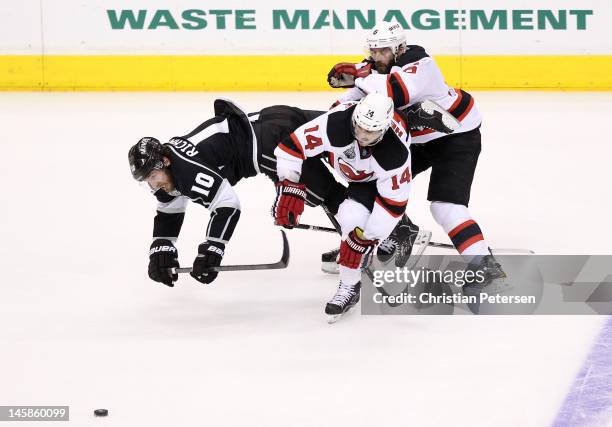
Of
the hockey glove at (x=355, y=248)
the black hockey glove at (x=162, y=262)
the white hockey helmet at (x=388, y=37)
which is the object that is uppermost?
the white hockey helmet at (x=388, y=37)

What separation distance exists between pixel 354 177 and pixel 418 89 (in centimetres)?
46

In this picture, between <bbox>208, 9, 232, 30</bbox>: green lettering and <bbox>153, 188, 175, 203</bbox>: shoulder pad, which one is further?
<bbox>208, 9, 232, 30</bbox>: green lettering

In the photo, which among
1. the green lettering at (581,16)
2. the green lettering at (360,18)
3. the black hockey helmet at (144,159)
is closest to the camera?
the black hockey helmet at (144,159)

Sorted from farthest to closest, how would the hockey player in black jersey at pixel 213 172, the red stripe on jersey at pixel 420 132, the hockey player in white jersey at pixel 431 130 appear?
the red stripe on jersey at pixel 420 132, the hockey player in white jersey at pixel 431 130, the hockey player in black jersey at pixel 213 172

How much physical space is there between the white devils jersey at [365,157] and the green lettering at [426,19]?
4929mm

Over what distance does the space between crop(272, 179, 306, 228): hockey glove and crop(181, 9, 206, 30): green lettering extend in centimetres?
524

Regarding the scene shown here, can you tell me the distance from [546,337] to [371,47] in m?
1.43

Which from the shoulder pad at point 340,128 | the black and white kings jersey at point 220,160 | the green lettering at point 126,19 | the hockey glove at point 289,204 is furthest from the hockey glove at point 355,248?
the green lettering at point 126,19

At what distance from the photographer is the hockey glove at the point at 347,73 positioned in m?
4.71

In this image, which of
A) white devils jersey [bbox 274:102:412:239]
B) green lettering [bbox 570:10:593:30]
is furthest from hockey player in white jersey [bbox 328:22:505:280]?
green lettering [bbox 570:10:593:30]

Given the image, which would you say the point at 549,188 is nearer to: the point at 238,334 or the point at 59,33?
the point at 238,334

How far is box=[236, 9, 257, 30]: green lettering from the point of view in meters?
9.12

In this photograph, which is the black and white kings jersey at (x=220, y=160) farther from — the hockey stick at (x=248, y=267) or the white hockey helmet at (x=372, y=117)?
the white hockey helmet at (x=372, y=117)

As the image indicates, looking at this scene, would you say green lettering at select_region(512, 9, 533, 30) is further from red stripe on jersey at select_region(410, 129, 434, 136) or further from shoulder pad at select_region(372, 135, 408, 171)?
shoulder pad at select_region(372, 135, 408, 171)
